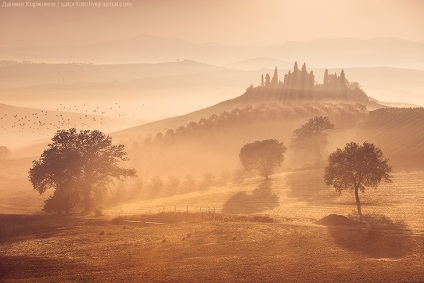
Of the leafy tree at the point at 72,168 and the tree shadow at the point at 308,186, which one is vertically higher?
the leafy tree at the point at 72,168

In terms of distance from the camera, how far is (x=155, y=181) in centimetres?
13088

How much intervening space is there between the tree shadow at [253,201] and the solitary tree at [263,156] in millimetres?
14857

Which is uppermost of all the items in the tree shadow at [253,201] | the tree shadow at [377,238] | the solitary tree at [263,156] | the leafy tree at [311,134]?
the leafy tree at [311,134]

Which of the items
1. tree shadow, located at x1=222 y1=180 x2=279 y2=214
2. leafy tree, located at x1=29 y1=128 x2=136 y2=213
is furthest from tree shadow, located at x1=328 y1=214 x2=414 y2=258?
leafy tree, located at x1=29 y1=128 x2=136 y2=213

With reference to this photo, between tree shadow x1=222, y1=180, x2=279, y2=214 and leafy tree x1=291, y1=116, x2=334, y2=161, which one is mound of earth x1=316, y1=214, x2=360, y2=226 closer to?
tree shadow x1=222, y1=180, x2=279, y2=214

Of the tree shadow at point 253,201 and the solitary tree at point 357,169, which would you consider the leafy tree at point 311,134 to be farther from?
the solitary tree at point 357,169

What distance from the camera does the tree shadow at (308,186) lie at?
97.0 meters

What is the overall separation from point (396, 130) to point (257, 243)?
143 m

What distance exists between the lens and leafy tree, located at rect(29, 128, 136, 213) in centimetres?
8750

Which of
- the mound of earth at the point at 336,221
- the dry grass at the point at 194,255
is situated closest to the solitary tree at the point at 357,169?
the mound of earth at the point at 336,221

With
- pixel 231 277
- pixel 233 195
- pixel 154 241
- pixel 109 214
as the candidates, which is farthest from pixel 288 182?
pixel 231 277

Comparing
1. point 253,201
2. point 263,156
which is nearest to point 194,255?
point 253,201

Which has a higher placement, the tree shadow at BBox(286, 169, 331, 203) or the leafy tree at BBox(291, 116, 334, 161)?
the leafy tree at BBox(291, 116, 334, 161)

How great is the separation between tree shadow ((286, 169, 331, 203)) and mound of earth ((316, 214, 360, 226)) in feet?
65.4
